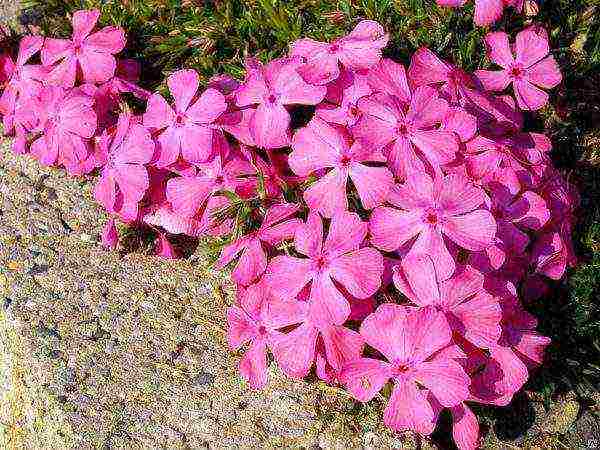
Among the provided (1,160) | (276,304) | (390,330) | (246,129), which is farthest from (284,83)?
(1,160)

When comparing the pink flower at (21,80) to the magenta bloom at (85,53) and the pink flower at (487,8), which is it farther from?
the pink flower at (487,8)

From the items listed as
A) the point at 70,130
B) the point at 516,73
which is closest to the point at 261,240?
the point at 70,130

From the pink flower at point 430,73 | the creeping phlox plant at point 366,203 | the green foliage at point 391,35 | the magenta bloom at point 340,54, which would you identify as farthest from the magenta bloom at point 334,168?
the green foliage at point 391,35

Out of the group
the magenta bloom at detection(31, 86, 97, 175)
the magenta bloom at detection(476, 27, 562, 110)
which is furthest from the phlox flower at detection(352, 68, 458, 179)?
the magenta bloom at detection(31, 86, 97, 175)

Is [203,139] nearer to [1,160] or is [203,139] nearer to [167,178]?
[167,178]

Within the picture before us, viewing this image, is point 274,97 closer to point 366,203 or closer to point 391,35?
point 366,203
